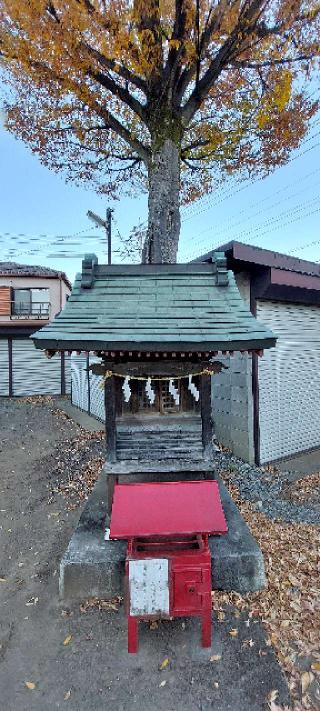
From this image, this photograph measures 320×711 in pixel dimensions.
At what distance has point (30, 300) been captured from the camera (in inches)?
A: 910

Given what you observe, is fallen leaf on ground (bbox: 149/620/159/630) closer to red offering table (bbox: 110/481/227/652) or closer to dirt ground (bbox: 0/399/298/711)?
dirt ground (bbox: 0/399/298/711)

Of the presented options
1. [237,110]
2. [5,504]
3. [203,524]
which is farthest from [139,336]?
[237,110]

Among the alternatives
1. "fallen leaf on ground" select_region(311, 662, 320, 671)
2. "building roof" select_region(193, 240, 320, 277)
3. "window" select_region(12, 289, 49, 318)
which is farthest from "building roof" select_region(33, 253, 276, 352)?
"window" select_region(12, 289, 49, 318)

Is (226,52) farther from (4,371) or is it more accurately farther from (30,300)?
(30,300)

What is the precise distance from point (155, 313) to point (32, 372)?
16.1 metres

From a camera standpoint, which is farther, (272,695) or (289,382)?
(289,382)

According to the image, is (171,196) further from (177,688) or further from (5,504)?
(177,688)

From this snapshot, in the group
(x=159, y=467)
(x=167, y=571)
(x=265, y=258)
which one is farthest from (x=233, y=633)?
(x=265, y=258)

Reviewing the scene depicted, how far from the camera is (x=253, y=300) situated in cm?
852

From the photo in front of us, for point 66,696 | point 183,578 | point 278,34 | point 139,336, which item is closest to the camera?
point 66,696

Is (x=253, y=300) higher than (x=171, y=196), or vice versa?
(x=171, y=196)

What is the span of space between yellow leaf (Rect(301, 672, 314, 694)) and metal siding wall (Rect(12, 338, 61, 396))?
17.7m

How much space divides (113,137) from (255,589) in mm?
13119

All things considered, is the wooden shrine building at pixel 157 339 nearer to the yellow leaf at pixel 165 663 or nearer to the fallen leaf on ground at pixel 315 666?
the yellow leaf at pixel 165 663
